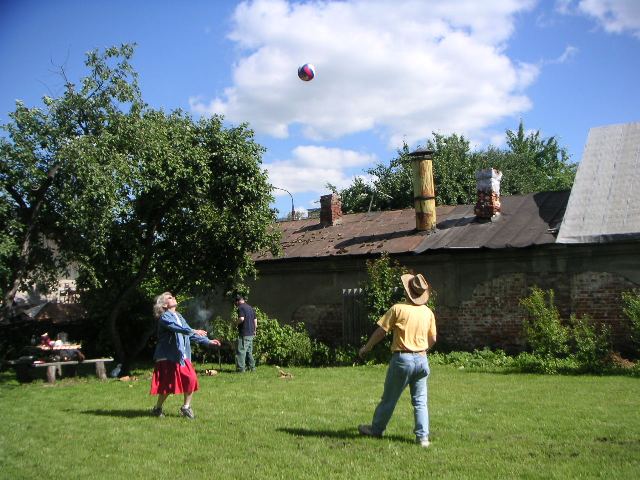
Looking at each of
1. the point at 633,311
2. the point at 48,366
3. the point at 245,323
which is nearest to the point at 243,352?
the point at 245,323

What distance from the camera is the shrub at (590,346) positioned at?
13.7m

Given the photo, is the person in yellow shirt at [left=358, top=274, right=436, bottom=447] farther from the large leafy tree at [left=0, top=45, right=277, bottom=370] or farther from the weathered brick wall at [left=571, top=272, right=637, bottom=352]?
the weathered brick wall at [left=571, top=272, right=637, bottom=352]

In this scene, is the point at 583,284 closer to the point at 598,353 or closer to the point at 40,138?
the point at 598,353

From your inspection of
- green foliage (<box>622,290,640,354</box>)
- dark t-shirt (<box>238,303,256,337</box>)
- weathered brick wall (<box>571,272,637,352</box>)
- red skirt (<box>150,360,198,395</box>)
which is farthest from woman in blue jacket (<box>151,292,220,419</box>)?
weathered brick wall (<box>571,272,637,352</box>)

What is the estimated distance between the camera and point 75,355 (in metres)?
16.1

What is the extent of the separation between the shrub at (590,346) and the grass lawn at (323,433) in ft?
4.14

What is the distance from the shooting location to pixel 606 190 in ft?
54.2

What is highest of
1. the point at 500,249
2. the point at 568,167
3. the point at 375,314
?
the point at 568,167

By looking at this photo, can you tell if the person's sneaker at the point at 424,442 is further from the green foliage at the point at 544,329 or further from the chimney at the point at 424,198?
the chimney at the point at 424,198

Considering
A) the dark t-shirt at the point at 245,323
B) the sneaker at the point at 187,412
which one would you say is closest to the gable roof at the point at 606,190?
the dark t-shirt at the point at 245,323

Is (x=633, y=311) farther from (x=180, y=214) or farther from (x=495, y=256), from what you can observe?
(x=180, y=214)

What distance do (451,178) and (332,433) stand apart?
27015 millimetres

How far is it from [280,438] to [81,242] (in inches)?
294

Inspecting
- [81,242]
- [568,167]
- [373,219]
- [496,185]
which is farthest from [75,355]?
[568,167]
